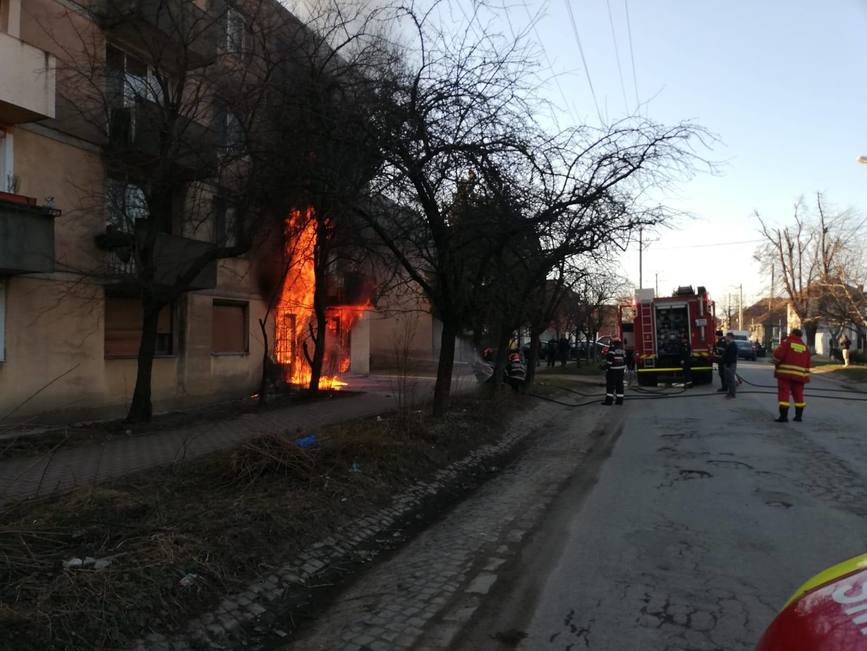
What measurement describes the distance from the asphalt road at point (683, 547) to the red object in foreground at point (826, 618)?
1557mm

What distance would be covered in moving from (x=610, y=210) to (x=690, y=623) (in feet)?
27.1

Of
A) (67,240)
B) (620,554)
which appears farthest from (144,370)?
(620,554)

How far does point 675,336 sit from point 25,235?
63.5ft

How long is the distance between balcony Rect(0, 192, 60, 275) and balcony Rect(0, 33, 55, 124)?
4.54 feet

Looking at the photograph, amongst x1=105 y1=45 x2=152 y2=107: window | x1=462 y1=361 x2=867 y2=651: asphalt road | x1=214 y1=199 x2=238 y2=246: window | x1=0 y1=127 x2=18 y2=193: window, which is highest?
x1=105 y1=45 x2=152 y2=107: window

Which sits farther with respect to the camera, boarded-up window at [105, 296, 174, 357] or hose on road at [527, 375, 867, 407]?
hose on road at [527, 375, 867, 407]

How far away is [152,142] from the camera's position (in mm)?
11906

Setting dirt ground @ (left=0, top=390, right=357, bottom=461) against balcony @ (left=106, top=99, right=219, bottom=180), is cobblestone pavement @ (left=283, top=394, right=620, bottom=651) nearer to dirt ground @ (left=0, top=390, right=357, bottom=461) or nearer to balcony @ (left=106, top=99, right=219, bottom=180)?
dirt ground @ (left=0, top=390, right=357, bottom=461)

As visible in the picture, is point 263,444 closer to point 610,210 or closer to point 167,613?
point 167,613

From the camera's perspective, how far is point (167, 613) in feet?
12.5

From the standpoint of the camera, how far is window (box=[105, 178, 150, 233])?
11805 millimetres

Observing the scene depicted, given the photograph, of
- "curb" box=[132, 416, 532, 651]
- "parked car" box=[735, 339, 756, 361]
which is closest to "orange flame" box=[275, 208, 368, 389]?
"curb" box=[132, 416, 532, 651]

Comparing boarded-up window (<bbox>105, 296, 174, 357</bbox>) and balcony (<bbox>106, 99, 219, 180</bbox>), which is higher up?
balcony (<bbox>106, 99, 219, 180</bbox>)

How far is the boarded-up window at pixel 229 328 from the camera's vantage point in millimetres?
15914
